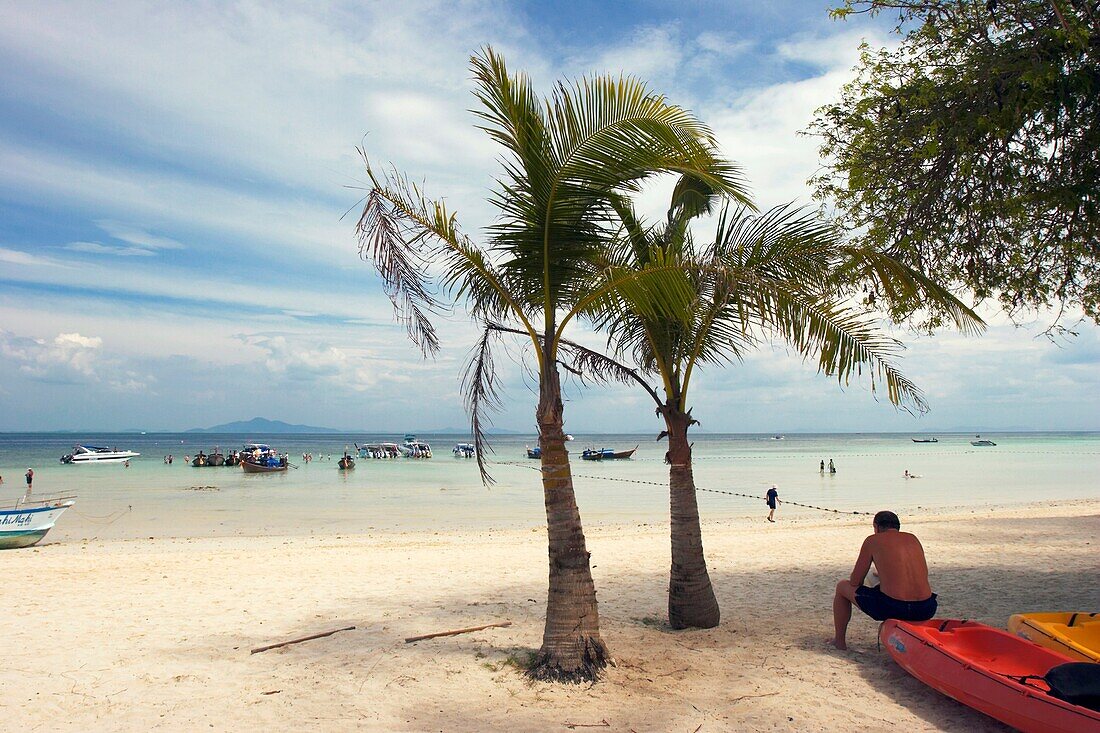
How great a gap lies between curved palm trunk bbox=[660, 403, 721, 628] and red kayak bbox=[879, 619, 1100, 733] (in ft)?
6.07

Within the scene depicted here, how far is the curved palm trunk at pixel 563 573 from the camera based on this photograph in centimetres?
→ 577

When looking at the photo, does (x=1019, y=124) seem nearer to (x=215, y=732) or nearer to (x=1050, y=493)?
(x=215, y=732)

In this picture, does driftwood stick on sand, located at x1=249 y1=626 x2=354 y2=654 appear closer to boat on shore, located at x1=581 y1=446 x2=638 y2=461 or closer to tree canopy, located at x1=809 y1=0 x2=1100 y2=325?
tree canopy, located at x1=809 y1=0 x2=1100 y2=325

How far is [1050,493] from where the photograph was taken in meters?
32.6

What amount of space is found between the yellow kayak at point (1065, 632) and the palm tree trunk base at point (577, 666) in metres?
3.27

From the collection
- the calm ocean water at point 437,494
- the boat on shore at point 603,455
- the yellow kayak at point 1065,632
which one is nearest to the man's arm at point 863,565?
the yellow kayak at point 1065,632

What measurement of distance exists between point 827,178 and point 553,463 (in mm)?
4767

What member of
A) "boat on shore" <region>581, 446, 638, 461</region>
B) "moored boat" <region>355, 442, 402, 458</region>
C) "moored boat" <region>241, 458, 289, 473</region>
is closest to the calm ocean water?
"moored boat" <region>241, 458, 289, 473</region>

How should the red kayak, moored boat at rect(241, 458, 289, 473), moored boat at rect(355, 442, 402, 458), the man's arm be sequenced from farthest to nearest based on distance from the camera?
1. moored boat at rect(355, 442, 402, 458)
2. moored boat at rect(241, 458, 289, 473)
3. the man's arm
4. the red kayak

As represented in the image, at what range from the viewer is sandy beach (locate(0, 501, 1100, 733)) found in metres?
5.21

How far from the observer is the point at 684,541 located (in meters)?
7.18

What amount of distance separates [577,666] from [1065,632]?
367 cm

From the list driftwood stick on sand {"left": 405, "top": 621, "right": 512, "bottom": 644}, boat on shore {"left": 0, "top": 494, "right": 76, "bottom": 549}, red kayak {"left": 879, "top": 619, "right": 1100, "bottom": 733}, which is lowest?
boat on shore {"left": 0, "top": 494, "right": 76, "bottom": 549}

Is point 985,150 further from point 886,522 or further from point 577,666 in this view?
point 577,666
